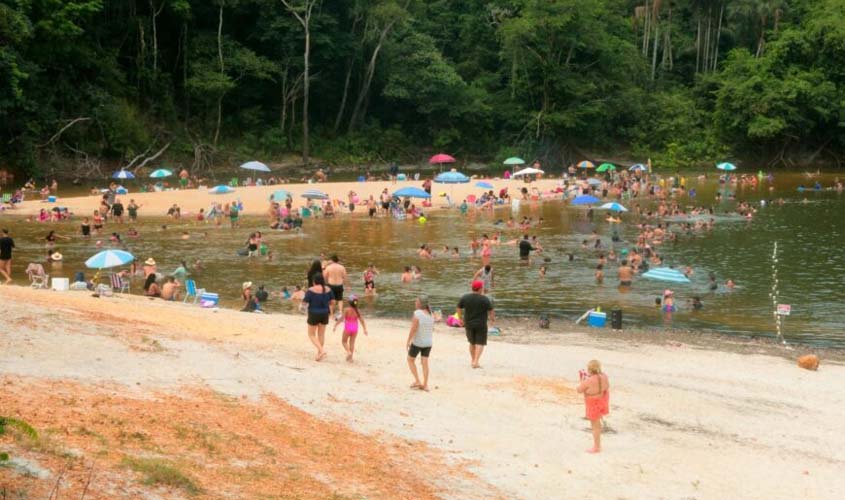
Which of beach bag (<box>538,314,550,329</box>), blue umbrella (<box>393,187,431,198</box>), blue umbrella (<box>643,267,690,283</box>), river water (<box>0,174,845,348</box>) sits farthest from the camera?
blue umbrella (<box>393,187,431,198</box>)

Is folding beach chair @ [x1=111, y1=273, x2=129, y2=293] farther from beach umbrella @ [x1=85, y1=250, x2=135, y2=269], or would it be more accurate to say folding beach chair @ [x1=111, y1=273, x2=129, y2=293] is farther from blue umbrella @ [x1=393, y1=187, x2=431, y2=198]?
blue umbrella @ [x1=393, y1=187, x2=431, y2=198]

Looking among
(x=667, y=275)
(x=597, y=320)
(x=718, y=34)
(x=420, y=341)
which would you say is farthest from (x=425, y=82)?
(x=420, y=341)

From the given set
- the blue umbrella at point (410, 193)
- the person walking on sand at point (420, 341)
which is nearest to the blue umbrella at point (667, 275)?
the person walking on sand at point (420, 341)

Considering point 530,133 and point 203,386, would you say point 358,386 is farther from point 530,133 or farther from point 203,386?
point 530,133

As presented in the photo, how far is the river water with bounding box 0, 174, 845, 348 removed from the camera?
2503 cm

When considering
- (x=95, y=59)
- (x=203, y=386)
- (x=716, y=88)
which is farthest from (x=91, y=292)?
(x=716, y=88)

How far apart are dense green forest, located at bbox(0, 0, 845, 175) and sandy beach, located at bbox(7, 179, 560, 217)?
25.1 ft

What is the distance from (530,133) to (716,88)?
54.4ft

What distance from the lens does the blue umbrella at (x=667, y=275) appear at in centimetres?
2802

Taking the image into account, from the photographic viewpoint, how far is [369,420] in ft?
40.8

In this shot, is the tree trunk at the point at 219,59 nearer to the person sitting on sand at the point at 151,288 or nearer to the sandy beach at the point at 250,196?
the sandy beach at the point at 250,196

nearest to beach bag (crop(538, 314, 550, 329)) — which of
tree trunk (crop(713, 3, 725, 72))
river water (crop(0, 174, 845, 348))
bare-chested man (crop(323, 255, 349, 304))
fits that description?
river water (crop(0, 174, 845, 348))

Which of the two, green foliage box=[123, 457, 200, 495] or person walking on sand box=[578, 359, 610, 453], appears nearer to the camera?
green foliage box=[123, 457, 200, 495]

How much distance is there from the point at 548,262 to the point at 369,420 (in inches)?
808
